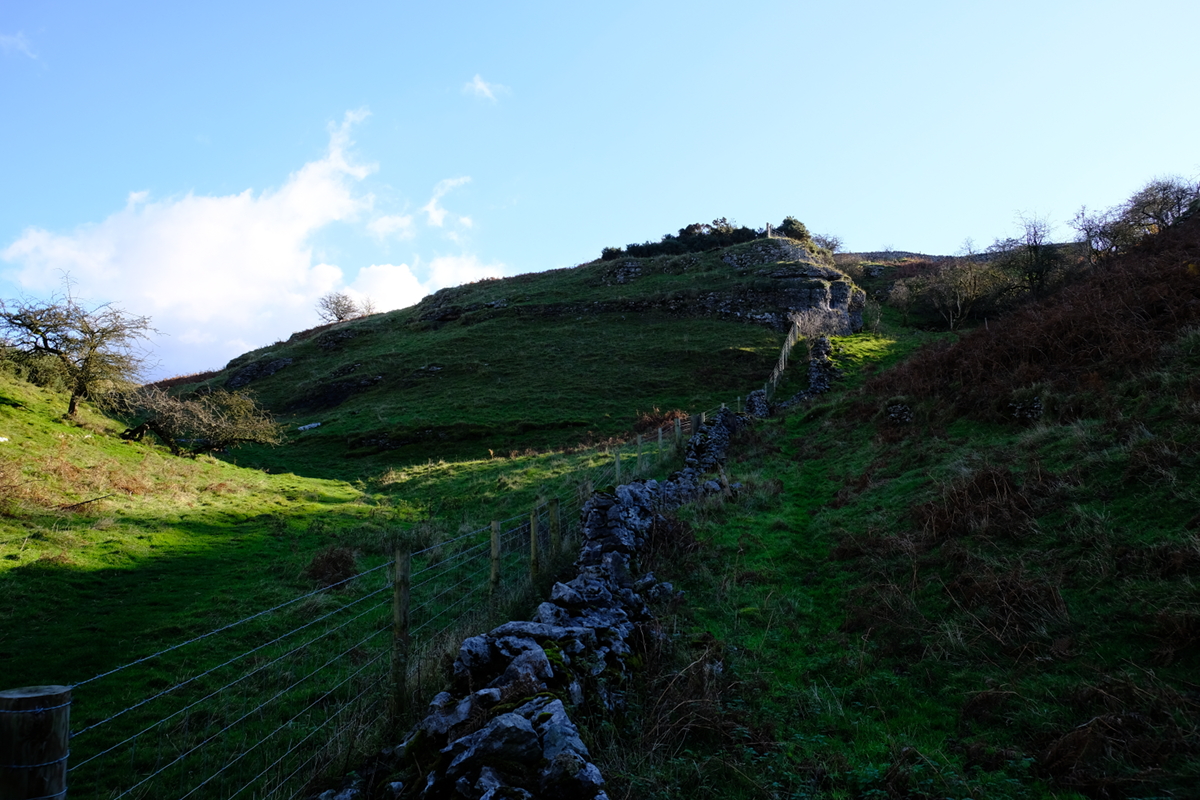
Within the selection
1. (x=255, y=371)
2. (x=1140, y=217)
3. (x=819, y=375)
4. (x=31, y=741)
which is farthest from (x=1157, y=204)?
(x=255, y=371)

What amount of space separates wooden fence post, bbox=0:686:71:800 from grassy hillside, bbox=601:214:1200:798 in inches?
131

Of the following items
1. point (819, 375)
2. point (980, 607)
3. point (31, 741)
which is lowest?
point (980, 607)

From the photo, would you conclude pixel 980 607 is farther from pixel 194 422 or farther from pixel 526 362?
pixel 526 362

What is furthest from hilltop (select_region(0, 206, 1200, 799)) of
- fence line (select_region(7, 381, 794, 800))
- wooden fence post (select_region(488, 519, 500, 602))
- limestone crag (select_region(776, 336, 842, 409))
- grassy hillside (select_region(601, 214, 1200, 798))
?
wooden fence post (select_region(488, 519, 500, 602))

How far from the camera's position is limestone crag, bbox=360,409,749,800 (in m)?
3.85

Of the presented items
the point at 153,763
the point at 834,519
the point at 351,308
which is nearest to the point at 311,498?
the point at 153,763

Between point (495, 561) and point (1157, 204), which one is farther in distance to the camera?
point (1157, 204)

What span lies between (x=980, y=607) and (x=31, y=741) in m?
8.54

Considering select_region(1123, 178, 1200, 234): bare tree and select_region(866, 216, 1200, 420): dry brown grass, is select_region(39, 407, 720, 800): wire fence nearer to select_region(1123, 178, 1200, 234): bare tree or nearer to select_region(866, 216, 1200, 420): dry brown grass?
select_region(866, 216, 1200, 420): dry brown grass

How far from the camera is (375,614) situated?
1152cm

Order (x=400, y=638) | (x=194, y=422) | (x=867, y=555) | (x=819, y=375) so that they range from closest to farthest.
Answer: (x=400, y=638) < (x=867, y=555) < (x=194, y=422) < (x=819, y=375)

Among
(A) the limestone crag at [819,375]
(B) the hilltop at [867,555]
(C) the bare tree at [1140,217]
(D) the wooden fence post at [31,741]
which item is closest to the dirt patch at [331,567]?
(B) the hilltop at [867,555]

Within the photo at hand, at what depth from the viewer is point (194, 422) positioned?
26578mm

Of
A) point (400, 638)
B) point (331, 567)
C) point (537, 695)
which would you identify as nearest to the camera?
point (537, 695)
